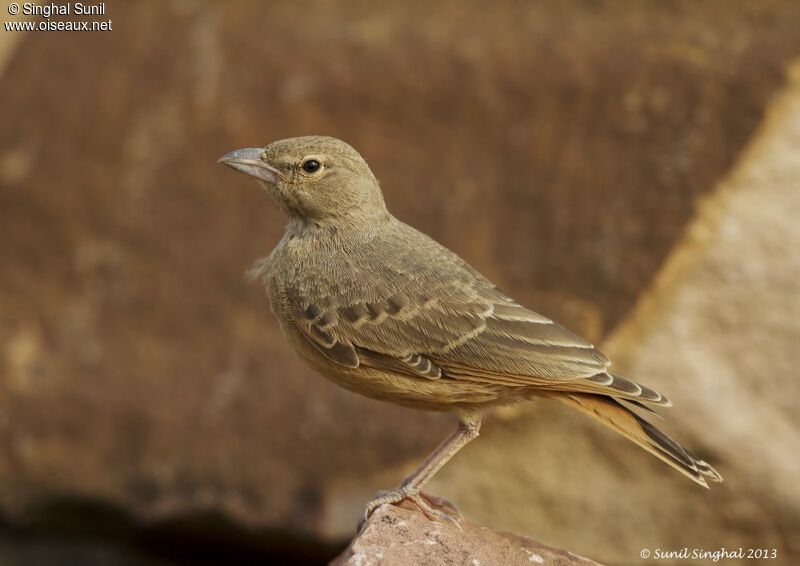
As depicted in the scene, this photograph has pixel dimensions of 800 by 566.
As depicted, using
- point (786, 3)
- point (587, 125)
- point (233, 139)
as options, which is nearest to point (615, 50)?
point (587, 125)

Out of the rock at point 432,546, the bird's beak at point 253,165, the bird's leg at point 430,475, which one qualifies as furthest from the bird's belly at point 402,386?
the bird's beak at point 253,165

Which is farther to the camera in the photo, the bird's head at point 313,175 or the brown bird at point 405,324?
the bird's head at point 313,175

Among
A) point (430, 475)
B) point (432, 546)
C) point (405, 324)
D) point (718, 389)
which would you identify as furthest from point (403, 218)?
point (432, 546)

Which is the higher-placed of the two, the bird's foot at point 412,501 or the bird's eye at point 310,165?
the bird's eye at point 310,165

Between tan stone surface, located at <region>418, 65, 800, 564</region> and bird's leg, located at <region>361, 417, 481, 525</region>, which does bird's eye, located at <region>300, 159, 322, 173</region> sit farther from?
tan stone surface, located at <region>418, 65, 800, 564</region>

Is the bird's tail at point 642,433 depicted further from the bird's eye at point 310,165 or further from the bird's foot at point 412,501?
the bird's eye at point 310,165

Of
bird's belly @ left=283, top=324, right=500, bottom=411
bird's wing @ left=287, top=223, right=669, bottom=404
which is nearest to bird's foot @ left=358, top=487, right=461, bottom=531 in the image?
bird's belly @ left=283, top=324, right=500, bottom=411
